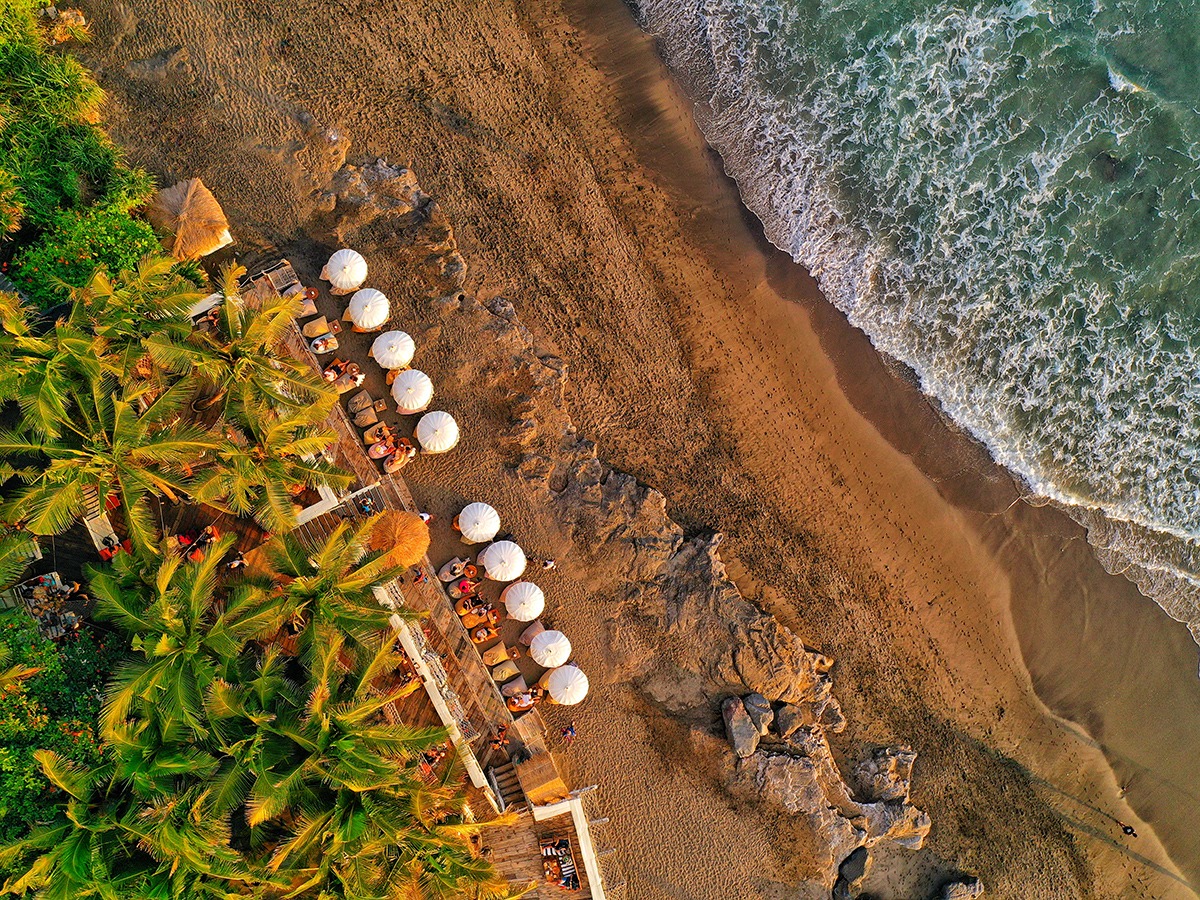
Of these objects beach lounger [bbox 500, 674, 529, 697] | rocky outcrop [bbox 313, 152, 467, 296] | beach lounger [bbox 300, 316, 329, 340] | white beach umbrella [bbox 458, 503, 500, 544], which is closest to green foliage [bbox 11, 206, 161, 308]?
beach lounger [bbox 300, 316, 329, 340]

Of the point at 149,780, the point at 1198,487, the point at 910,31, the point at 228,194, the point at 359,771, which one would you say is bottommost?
the point at 1198,487

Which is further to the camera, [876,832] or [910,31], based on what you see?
[910,31]

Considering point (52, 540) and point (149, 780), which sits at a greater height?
point (52, 540)

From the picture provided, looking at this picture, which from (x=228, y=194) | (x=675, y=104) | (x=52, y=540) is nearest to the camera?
(x=52, y=540)

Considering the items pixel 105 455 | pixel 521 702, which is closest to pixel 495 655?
pixel 521 702

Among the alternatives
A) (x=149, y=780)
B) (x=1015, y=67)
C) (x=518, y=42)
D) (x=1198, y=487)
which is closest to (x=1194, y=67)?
(x=1015, y=67)

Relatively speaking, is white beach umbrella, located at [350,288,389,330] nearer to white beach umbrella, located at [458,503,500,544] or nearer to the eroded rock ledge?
the eroded rock ledge

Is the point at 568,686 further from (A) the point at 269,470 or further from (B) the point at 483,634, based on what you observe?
(A) the point at 269,470

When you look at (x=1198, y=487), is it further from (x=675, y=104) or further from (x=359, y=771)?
(x=359, y=771)
